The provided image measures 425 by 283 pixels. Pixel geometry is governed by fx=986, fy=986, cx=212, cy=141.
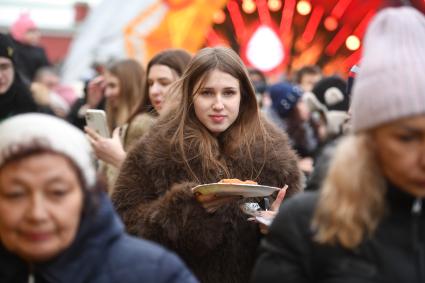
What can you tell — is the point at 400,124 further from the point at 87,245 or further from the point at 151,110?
the point at 151,110

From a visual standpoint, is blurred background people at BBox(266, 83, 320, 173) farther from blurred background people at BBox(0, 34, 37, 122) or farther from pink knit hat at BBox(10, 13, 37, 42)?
pink knit hat at BBox(10, 13, 37, 42)

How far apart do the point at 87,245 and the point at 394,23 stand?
3.90ft

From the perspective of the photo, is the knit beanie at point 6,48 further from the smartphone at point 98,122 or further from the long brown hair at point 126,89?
the long brown hair at point 126,89

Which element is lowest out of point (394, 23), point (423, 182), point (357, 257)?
point (357, 257)

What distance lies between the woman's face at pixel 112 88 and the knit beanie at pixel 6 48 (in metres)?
1.52

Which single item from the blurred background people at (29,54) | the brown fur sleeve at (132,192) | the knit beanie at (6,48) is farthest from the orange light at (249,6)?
the brown fur sleeve at (132,192)

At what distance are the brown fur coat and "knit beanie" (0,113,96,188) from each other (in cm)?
155

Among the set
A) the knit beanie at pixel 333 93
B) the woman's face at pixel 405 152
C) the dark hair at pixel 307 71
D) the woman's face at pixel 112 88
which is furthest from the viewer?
the dark hair at pixel 307 71

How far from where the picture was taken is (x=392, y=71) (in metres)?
3.03

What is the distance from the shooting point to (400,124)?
3.00 meters

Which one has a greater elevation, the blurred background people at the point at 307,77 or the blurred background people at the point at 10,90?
the blurred background people at the point at 10,90

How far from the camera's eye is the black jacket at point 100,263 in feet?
10.2

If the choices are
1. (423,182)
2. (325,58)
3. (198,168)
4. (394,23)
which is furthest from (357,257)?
(325,58)

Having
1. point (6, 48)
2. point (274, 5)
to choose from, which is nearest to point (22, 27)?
point (274, 5)
